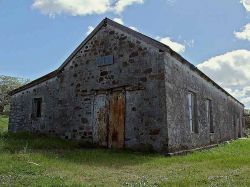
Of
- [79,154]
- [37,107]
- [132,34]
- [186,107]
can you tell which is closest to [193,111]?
[186,107]

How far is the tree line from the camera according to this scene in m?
40.7

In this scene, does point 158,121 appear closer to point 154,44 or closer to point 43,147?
point 154,44

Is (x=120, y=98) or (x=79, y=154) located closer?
(x=79, y=154)

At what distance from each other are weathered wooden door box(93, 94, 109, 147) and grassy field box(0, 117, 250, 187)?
1774 millimetres

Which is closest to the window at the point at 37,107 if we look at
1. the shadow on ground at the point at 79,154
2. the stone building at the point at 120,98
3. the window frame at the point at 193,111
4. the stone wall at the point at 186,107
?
the stone building at the point at 120,98

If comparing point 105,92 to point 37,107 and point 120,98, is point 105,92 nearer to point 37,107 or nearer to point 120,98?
point 120,98

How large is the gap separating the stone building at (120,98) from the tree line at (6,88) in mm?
24776

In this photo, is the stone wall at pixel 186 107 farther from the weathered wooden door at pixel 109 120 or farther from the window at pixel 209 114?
the weathered wooden door at pixel 109 120

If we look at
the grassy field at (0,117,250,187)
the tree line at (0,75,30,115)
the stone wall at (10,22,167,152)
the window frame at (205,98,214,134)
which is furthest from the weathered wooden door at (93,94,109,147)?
the tree line at (0,75,30,115)

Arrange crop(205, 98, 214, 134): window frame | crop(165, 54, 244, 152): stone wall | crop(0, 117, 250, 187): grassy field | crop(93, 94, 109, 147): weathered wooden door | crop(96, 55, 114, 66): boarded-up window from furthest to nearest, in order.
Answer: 1. crop(205, 98, 214, 134): window frame
2. crop(96, 55, 114, 66): boarded-up window
3. crop(93, 94, 109, 147): weathered wooden door
4. crop(165, 54, 244, 152): stone wall
5. crop(0, 117, 250, 187): grassy field

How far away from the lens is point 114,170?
863 centimetres

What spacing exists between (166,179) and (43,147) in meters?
6.94

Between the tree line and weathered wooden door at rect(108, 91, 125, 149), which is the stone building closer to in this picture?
weathered wooden door at rect(108, 91, 125, 149)

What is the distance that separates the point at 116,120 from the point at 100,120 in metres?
0.91
